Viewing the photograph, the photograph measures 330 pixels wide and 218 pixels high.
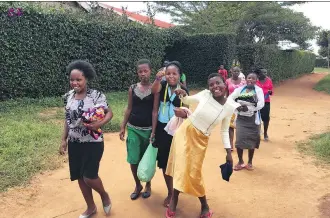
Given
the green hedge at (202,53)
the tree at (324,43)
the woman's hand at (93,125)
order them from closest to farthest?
the woman's hand at (93,125) < the green hedge at (202,53) < the tree at (324,43)

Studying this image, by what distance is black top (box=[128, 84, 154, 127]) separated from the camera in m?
3.62

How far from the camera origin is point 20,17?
30.2 ft

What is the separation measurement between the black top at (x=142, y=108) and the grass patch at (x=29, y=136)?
191cm

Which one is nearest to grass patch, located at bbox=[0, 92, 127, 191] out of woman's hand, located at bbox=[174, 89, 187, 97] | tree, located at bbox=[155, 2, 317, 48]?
woman's hand, located at bbox=[174, 89, 187, 97]

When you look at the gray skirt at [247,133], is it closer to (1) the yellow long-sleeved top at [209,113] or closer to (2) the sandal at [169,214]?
(1) the yellow long-sleeved top at [209,113]

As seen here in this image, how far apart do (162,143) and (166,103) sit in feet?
1.46

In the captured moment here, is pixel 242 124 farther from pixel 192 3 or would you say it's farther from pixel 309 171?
pixel 192 3

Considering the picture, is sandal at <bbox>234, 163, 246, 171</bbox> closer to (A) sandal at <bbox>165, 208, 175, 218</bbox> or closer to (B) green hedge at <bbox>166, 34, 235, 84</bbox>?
(A) sandal at <bbox>165, 208, 175, 218</bbox>

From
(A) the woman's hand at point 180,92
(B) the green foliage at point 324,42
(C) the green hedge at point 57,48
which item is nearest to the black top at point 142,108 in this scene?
(A) the woman's hand at point 180,92

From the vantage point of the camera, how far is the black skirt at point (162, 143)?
3557 millimetres

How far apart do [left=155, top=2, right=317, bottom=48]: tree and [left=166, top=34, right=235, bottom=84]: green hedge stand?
329 cm

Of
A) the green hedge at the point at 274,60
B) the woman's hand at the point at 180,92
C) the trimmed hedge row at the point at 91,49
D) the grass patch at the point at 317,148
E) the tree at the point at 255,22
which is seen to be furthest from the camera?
the tree at the point at 255,22

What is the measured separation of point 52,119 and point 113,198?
4.62 meters

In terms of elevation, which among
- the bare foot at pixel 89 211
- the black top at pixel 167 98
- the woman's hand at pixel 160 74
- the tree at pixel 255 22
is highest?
the tree at pixel 255 22
